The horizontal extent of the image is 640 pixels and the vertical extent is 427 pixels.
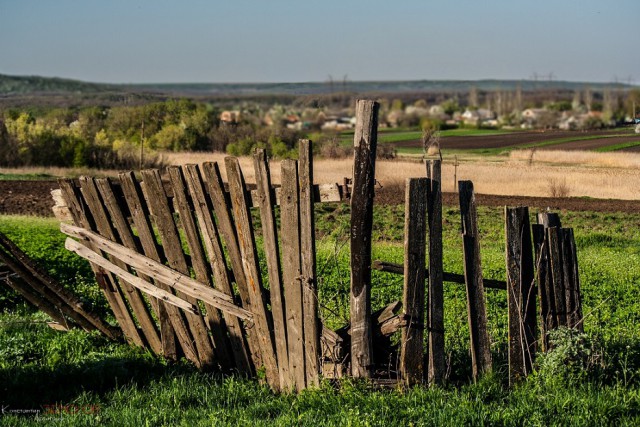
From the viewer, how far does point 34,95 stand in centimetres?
6241

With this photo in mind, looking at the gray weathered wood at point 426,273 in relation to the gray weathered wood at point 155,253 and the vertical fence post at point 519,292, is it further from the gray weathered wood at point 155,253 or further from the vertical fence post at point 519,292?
the gray weathered wood at point 155,253

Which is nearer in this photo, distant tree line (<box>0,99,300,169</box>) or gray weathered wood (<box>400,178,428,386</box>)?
gray weathered wood (<box>400,178,428,386</box>)

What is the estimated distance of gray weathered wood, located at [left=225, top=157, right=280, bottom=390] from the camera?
21.2 ft

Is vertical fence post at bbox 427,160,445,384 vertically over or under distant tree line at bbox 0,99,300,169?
over

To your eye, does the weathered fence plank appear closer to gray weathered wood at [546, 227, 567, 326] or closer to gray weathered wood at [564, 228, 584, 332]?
gray weathered wood at [546, 227, 567, 326]

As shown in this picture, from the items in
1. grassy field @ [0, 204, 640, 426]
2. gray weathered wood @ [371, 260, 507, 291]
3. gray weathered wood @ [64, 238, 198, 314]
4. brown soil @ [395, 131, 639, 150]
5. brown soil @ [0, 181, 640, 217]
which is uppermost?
gray weathered wood @ [371, 260, 507, 291]

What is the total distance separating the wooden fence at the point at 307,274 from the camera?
596 cm

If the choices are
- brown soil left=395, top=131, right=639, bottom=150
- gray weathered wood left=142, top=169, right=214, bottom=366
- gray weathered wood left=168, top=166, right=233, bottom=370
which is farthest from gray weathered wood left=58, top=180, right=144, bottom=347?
brown soil left=395, top=131, right=639, bottom=150

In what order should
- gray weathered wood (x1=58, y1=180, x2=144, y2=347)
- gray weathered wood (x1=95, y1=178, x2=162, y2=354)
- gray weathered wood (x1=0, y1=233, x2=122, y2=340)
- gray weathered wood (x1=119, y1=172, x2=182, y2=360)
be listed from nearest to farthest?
gray weathered wood (x1=119, y1=172, x2=182, y2=360), gray weathered wood (x1=95, y1=178, x2=162, y2=354), gray weathered wood (x1=58, y1=180, x2=144, y2=347), gray weathered wood (x1=0, y1=233, x2=122, y2=340)

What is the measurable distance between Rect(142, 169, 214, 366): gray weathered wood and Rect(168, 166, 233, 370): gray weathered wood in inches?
3.0

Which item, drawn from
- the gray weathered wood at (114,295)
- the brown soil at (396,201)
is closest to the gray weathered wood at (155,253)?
the gray weathered wood at (114,295)

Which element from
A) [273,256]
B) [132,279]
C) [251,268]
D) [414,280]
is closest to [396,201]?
[132,279]

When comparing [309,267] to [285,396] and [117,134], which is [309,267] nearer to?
[285,396]

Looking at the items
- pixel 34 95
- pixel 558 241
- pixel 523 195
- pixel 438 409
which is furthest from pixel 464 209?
pixel 34 95
